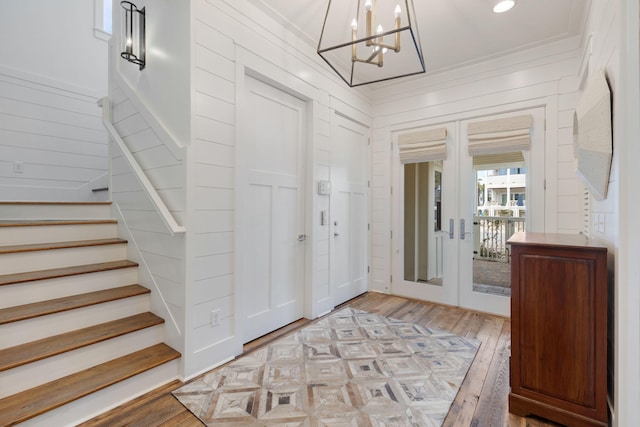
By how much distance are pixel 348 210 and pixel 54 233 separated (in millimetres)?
2958

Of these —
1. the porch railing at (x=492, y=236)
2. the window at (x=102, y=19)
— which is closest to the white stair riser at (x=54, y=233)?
the window at (x=102, y=19)

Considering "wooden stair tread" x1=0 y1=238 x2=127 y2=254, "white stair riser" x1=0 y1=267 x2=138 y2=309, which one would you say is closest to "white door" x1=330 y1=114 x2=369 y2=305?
"white stair riser" x1=0 y1=267 x2=138 y2=309

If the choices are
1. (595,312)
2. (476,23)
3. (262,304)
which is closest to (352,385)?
(262,304)

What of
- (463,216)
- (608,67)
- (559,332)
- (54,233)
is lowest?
(559,332)

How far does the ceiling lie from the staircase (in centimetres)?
257

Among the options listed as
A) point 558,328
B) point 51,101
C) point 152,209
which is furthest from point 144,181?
point 558,328

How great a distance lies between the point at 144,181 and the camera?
2.32 metres

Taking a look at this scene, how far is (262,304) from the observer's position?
2.82 metres

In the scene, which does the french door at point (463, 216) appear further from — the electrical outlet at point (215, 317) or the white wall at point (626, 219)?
the electrical outlet at point (215, 317)

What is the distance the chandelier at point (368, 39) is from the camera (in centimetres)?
202

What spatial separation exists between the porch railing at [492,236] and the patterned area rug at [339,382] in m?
1.21

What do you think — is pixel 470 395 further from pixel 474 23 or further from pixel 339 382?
pixel 474 23

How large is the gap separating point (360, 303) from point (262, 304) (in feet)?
4.83

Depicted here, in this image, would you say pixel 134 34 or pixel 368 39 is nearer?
pixel 368 39
